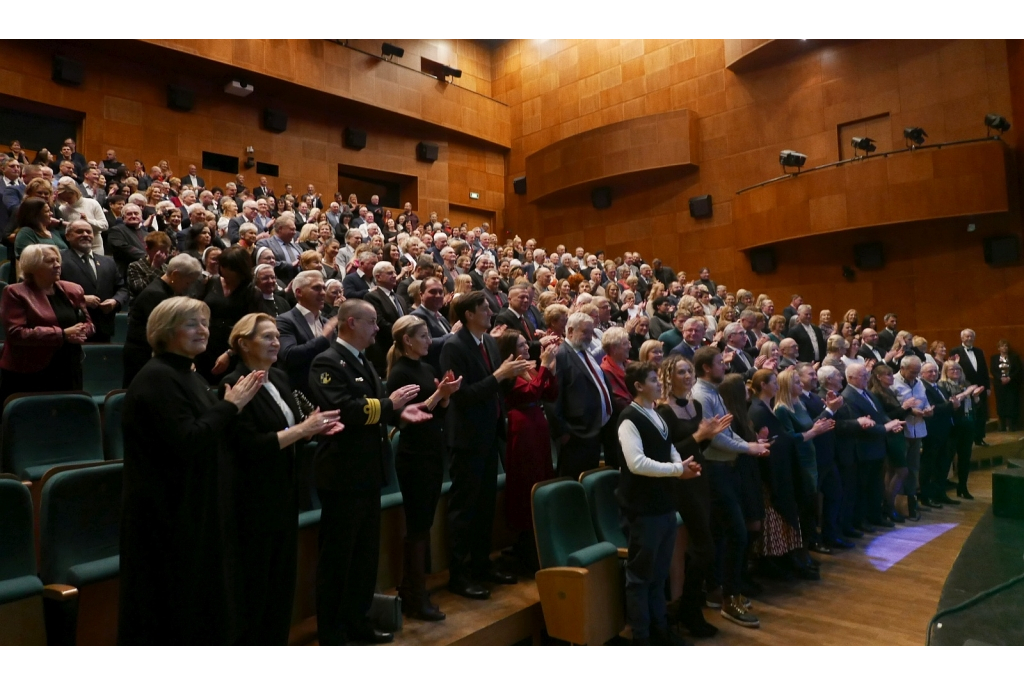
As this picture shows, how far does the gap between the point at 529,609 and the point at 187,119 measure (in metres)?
5.33

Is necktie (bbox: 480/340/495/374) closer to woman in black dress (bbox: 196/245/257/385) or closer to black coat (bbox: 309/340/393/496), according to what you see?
black coat (bbox: 309/340/393/496)

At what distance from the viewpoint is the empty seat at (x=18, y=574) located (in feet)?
3.02

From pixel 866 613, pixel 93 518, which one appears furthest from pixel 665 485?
pixel 93 518

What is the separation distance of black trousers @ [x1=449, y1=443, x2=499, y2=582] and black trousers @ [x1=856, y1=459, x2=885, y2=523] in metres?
1.58

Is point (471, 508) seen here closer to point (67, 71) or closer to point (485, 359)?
point (485, 359)

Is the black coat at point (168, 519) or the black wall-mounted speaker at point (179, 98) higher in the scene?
the black wall-mounted speaker at point (179, 98)

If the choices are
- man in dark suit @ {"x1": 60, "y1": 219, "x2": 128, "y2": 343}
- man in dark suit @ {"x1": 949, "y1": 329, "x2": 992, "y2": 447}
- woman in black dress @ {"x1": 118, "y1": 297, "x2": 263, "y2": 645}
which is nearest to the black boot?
woman in black dress @ {"x1": 118, "y1": 297, "x2": 263, "y2": 645}

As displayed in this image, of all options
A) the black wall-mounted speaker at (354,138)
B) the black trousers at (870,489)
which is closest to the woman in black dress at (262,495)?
the black trousers at (870,489)

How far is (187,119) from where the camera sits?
17.7ft

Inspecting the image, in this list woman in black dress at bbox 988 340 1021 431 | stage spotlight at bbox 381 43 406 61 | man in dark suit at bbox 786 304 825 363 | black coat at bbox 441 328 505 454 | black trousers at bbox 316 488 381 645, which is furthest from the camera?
stage spotlight at bbox 381 43 406 61

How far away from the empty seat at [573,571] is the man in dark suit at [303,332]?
56cm

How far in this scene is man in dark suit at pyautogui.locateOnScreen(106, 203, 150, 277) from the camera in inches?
83.4

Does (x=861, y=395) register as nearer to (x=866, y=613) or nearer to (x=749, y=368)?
(x=749, y=368)

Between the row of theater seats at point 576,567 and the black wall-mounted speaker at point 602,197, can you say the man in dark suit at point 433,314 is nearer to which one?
the row of theater seats at point 576,567
